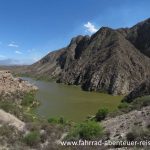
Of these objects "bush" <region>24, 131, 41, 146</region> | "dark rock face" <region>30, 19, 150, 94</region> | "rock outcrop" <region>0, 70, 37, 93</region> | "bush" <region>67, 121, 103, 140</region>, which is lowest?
"bush" <region>24, 131, 41, 146</region>

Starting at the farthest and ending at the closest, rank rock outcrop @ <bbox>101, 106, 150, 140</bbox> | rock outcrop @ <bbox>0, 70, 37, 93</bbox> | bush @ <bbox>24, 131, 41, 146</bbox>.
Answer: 1. rock outcrop @ <bbox>0, 70, 37, 93</bbox>
2. rock outcrop @ <bbox>101, 106, 150, 140</bbox>
3. bush @ <bbox>24, 131, 41, 146</bbox>

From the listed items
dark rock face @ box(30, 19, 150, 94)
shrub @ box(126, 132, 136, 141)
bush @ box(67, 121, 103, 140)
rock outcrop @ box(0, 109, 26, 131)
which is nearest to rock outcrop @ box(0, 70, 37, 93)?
dark rock face @ box(30, 19, 150, 94)

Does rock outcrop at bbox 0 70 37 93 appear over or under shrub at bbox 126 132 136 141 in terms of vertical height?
over

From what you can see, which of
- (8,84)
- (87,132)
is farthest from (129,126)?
(8,84)

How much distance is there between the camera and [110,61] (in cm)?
10069

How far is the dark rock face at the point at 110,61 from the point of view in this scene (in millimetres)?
91875

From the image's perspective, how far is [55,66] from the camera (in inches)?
5994

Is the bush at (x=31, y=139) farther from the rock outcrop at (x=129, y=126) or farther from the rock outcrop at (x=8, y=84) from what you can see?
the rock outcrop at (x=8, y=84)

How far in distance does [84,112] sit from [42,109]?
5911mm

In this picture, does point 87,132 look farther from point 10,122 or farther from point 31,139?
point 10,122

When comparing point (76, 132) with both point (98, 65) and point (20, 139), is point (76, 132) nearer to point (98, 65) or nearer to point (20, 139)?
point (20, 139)

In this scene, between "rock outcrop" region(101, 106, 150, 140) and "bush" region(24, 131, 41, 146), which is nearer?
"bush" region(24, 131, 41, 146)

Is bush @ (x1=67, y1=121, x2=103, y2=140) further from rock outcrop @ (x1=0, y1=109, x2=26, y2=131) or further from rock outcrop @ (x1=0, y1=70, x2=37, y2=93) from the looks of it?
rock outcrop @ (x1=0, y1=70, x2=37, y2=93)

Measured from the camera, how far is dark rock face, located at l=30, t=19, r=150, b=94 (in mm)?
91875
